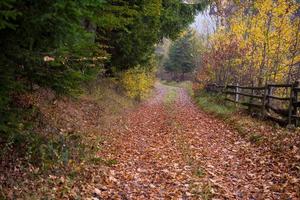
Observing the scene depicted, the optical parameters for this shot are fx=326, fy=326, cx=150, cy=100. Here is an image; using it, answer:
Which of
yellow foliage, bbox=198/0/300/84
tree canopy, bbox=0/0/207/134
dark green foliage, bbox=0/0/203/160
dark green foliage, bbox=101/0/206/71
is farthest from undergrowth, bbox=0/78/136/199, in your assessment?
yellow foliage, bbox=198/0/300/84

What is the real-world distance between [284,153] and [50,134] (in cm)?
515

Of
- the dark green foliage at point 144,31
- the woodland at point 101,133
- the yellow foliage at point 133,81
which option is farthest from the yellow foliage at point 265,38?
the yellow foliage at point 133,81

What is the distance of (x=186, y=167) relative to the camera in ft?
22.7

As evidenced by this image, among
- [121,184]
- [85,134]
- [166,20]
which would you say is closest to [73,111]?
[85,134]

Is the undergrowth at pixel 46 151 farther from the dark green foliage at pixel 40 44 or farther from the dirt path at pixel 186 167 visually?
the dirt path at pixel 186 167

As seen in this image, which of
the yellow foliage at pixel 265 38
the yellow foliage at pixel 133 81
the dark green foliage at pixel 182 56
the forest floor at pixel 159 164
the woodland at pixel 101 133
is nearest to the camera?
the woodland at pixel 101 133

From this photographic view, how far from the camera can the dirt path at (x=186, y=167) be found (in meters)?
5.46

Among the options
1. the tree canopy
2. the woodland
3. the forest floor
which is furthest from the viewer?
the forest floor

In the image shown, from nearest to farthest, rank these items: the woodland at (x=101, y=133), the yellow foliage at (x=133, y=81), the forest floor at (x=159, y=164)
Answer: the woodland at (x=101, y=133) → the forest floor at (x=159, y=164) → the yellow foliage at (x=133, y=81)

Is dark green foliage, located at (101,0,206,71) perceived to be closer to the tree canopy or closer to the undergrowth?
the undergrowth

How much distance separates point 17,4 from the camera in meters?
3.92

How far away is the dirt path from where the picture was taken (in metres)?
5.46

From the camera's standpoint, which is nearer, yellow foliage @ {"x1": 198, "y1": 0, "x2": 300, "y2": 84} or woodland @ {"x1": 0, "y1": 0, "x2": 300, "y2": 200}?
woodland @ {"x1": 0, "y1": 0, "x2": 300, "y2": 200}

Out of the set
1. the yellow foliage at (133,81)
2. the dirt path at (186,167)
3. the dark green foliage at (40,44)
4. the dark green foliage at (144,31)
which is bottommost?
A: the dirt path at (186,167)
